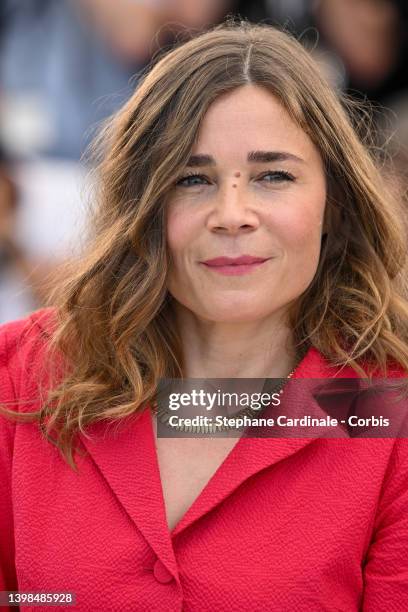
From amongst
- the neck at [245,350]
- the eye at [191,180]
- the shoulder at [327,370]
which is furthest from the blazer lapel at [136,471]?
the eye at [191,180]

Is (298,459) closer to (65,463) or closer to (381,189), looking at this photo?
(65,463)

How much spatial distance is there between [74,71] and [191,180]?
212 cm

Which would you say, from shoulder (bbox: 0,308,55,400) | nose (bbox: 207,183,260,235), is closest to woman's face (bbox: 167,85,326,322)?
nose (bbox: 207,183,260,235)

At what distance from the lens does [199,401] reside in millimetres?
1821


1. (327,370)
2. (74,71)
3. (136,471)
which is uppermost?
(74,71)

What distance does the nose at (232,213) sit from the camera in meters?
1.64

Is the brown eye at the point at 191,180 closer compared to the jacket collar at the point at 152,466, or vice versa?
the jacket collar at the point at 152,466

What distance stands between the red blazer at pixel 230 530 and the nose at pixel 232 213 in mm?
402

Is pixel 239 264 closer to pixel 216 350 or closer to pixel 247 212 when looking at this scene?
pixel 247 212

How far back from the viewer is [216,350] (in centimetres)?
186

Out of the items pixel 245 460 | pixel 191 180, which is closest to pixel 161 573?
pixel 245 460

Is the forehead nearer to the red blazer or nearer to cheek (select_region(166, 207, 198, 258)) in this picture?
cheek (select_region(166, 207, 198, 258))

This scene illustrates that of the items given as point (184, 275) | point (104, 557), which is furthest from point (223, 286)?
point (104, 557)

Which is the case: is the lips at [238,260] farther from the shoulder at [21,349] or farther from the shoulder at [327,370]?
the shoulder at [21,349]
